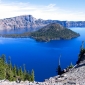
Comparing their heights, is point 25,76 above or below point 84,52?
below

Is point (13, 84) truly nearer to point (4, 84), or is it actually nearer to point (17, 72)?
point (4, 84)

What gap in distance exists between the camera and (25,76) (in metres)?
112

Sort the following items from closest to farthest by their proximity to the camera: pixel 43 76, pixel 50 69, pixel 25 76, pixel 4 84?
pixel 4 84 < pixel 25 76 < pixel 43 76 < pixel 50 69

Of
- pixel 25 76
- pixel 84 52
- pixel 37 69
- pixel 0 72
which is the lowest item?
pixel 37 69

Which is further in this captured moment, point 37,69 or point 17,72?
point 37,69

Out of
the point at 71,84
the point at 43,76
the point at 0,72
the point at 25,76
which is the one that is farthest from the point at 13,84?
the point at 43,76

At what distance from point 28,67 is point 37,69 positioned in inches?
438

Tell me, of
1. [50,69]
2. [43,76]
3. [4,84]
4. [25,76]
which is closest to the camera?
[4,84]

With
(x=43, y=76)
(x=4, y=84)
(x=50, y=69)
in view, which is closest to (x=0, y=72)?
(x=4, y=84)

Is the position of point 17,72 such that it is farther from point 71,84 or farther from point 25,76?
point 71,84

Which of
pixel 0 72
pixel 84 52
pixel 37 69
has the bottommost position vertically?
pixel 37 69

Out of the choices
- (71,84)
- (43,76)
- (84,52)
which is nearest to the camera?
(71,84)

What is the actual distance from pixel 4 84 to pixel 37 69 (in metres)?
160

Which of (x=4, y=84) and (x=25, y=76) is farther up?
(x=4, y=84)
